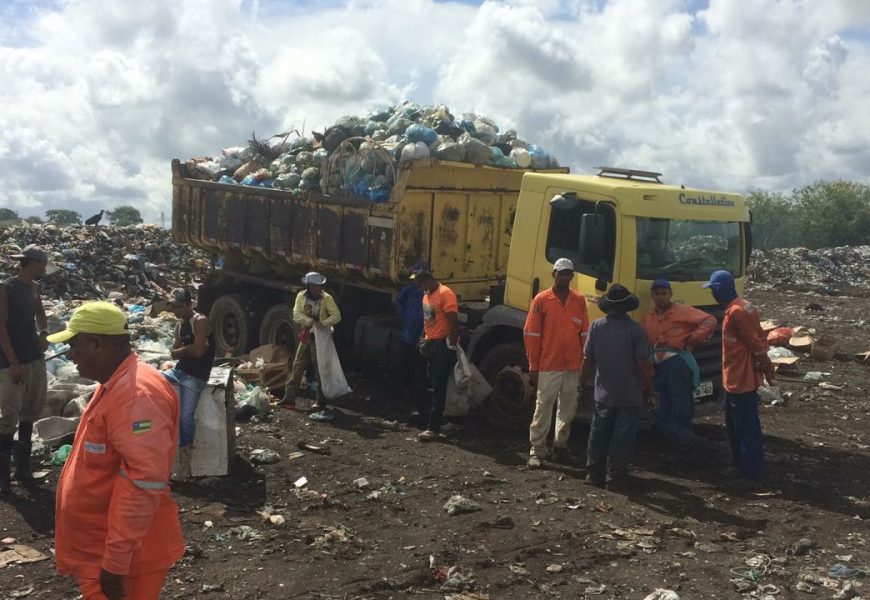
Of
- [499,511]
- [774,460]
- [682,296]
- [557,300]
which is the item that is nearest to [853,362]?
[774,460]

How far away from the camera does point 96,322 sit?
107 inches

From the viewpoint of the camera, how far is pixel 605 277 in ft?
22.8

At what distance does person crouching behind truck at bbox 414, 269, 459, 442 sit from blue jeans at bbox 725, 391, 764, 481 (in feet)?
8.13

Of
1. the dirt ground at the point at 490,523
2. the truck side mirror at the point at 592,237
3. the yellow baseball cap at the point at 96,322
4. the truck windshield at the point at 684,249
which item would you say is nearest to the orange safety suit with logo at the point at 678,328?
the truck windshield at the point at 684,249

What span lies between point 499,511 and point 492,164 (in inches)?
161

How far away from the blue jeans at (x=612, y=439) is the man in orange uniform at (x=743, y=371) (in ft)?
2.58

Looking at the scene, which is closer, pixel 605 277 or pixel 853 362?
pixel 605 277

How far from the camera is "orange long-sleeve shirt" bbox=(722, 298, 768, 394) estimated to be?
6.33m

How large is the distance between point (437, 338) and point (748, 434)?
9.08ft

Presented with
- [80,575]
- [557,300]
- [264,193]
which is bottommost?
[80,575]

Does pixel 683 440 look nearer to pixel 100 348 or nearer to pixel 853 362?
pixel 100 348

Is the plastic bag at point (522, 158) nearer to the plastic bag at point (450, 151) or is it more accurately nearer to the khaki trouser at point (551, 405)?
the plastic bag at point (450, 151)

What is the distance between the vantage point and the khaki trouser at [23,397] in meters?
5.92

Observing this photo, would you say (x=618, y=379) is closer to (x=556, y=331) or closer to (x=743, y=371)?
(x=556, y=331)
